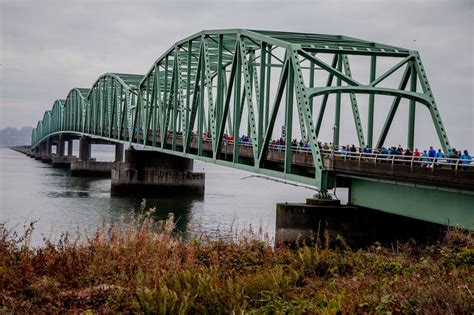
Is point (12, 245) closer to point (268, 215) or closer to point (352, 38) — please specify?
point (352, 38)

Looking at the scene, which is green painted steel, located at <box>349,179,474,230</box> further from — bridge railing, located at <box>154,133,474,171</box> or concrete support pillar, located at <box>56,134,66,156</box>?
concrete support pillar, located at <box>56,134,66,156</box>

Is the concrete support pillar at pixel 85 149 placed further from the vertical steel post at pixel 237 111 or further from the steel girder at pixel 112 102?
the vertical steel post at pixel 237 111

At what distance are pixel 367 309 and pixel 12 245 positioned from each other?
7.53 metres

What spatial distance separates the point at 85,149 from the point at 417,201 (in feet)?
349

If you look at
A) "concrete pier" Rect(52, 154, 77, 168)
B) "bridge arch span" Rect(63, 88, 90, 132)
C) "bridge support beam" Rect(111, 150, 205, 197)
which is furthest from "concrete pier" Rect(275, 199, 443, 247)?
"concrete pier" Rect(52, 154, 77, 168)

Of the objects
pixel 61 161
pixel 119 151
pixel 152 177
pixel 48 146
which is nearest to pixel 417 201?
pixel 152 177

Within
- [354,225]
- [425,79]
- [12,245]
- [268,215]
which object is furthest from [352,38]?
[12,245]

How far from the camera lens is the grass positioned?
1030cm

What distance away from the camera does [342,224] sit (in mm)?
28250

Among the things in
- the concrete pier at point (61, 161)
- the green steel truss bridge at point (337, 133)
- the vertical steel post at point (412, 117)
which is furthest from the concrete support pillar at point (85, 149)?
the vertical steel post at point (412, 117)

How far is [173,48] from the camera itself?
2719 inches

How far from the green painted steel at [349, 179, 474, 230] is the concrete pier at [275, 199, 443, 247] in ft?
2.81

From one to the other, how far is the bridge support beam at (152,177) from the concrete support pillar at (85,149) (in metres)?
45.3

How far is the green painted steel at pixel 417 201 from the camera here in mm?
22828
